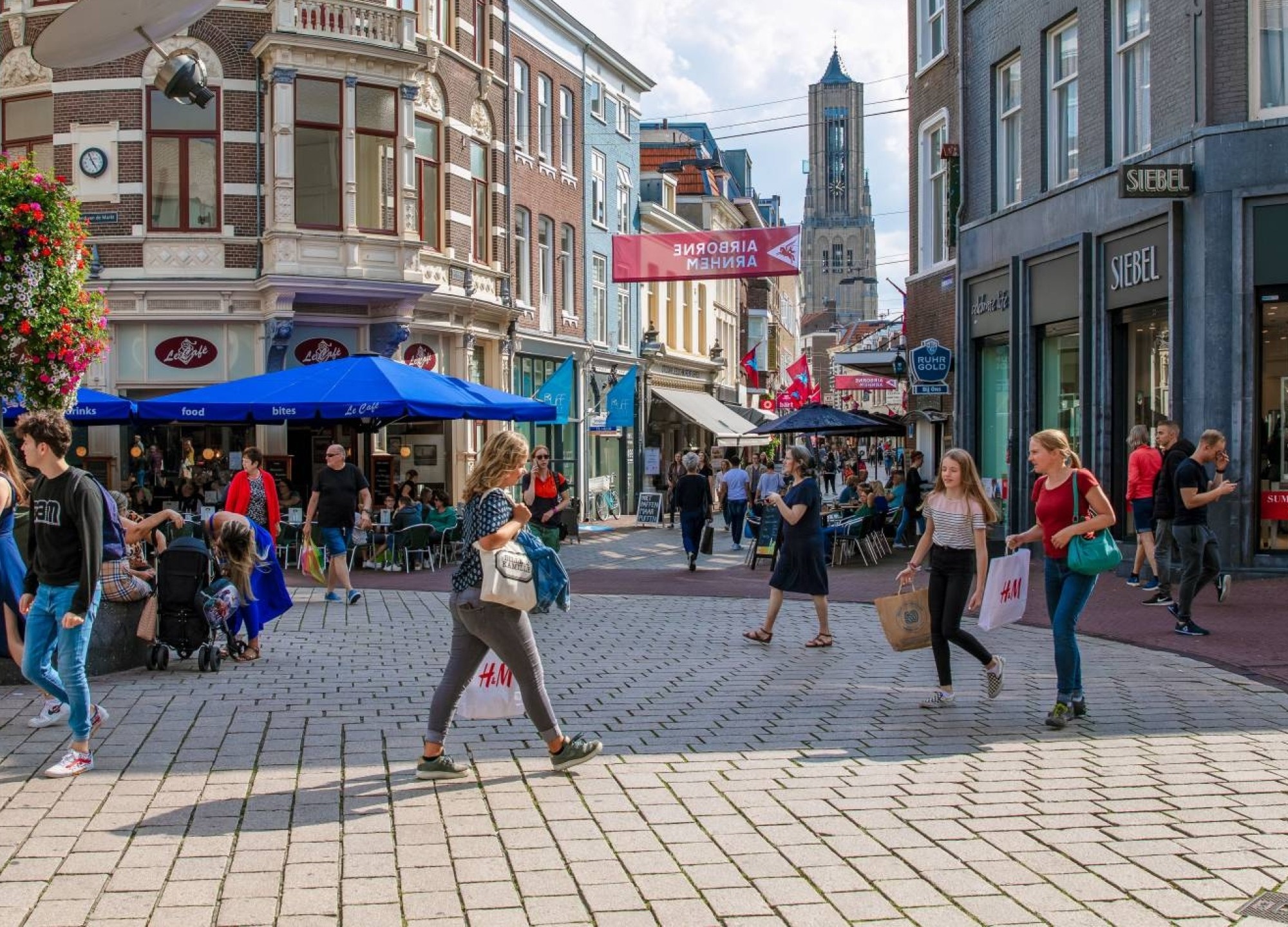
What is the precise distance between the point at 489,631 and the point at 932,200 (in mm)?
19666

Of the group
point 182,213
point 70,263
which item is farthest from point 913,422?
point 70,263

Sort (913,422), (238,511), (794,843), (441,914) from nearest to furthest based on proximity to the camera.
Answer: (441,914)
(794,843)
(238,511)
(913,422)

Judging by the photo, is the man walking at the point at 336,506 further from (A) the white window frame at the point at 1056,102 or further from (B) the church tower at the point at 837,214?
(B) the church tower at the point at 837,214

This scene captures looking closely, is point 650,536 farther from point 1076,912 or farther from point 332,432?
point 1076,912

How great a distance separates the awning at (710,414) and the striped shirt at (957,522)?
2794 centimetres

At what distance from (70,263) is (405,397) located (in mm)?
4740

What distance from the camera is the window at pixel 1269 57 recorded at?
14859 millimetres

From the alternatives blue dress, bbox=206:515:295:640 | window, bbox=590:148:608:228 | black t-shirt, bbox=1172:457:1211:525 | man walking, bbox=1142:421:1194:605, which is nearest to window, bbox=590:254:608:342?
window, bbox=590:148:608:228

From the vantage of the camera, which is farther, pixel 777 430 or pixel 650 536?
pixel 650 536

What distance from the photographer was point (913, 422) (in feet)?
83.8

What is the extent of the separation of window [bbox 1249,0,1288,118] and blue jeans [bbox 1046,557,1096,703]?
9.44 metres

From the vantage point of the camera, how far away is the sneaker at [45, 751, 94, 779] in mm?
6383

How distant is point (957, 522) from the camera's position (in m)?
8.30

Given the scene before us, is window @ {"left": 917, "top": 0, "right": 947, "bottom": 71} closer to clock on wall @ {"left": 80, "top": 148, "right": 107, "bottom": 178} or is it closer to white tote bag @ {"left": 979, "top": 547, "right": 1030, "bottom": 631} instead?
clock on wall @ {"left": 80, "top": 148, "right": 107, "bottom": 178}
